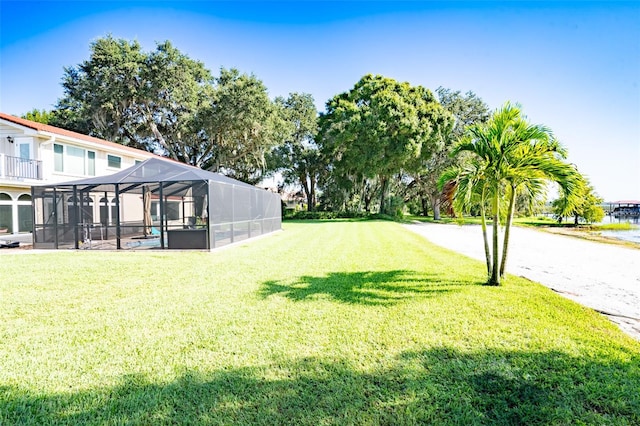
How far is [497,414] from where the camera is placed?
230 cm

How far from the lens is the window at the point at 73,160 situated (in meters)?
14.7

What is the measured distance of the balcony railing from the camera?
1291 centimetres

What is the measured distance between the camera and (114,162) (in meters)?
17.6

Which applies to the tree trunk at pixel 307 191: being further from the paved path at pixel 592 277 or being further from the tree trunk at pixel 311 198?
the paved path at pixel 592 277

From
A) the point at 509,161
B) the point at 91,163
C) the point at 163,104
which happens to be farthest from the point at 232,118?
the point at 509,161

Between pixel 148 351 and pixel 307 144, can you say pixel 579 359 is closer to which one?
pixel 148 351

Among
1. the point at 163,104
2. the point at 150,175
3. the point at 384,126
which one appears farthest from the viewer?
the point at 163,104

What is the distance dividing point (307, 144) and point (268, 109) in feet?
33.9

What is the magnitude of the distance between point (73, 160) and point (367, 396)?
18.3 metres

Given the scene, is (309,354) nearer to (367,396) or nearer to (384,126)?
(367,396)

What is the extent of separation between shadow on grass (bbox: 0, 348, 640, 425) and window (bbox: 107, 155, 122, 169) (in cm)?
1764

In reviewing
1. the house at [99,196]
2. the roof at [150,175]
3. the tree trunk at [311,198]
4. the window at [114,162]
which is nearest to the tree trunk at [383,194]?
→ the tree trunk at [311,198]

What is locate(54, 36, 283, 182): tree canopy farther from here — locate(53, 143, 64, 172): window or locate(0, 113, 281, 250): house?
locate(53, 143, 64, 172): window

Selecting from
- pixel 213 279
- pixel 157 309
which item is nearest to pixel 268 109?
pixel 213 279
